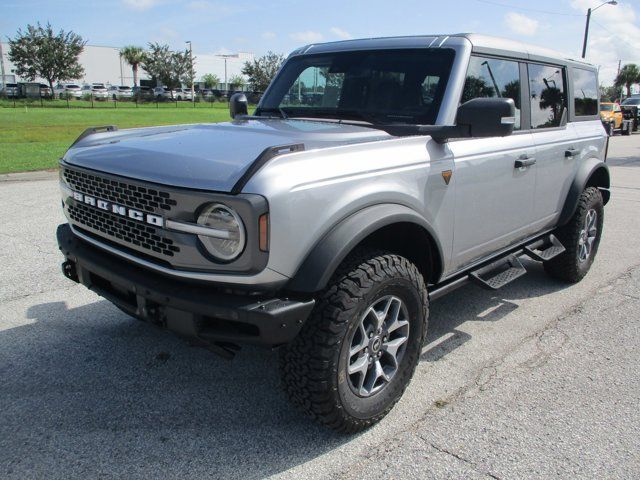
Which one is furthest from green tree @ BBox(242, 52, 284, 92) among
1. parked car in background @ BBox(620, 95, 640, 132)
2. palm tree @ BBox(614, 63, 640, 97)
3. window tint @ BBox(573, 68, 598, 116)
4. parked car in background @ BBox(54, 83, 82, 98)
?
window tint @ BBox(573, 68, 598, 116)

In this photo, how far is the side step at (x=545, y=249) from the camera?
452 cm

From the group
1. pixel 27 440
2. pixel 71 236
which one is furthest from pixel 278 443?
pixel 71 236

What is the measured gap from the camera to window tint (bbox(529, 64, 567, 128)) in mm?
4254

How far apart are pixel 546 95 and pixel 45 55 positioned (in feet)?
220

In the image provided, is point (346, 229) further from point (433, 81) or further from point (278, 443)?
point (433, 81)

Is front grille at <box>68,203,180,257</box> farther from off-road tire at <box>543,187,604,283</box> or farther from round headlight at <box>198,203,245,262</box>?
off-road tire at <box>543,187,604,283</box>

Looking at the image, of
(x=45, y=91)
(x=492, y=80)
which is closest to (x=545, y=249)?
(x=492, y=80)

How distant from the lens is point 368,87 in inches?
148

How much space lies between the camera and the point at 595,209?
5258 millimetres

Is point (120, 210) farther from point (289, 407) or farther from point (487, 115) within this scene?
point (487, 115)

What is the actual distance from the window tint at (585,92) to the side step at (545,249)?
3.80ft

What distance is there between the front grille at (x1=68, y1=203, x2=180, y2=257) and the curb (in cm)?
810

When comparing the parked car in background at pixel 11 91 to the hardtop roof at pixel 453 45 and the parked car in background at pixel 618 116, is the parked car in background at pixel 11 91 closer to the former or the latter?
the parked car in background at pixel 618 116

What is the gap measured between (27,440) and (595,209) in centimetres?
491
